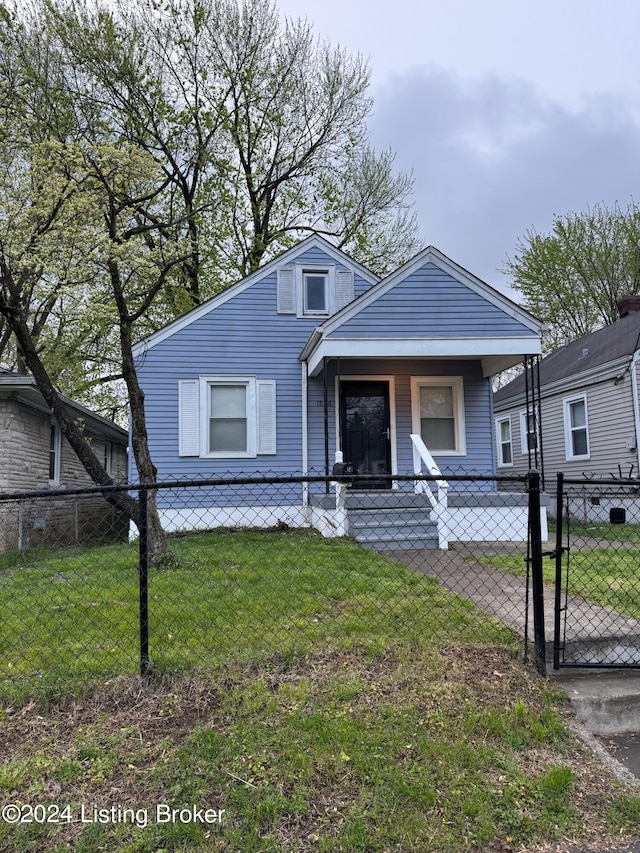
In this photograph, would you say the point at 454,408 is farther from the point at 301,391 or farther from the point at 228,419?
the point at 228,419

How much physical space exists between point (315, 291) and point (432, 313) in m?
2.80

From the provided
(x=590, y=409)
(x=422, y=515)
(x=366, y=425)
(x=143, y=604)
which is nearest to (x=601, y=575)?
→ (x=422, y=515)

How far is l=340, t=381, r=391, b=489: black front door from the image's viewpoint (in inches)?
408

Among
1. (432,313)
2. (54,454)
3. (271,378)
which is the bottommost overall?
(54,454)

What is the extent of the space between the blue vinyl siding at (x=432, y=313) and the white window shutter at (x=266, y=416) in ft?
7.34

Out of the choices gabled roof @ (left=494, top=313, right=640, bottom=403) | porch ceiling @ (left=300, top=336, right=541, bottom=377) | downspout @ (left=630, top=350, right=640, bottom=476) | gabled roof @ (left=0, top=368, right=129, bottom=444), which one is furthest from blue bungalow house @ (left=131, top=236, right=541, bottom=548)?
gabled roof @ (left=494, top=313, right=640, bottom=403)

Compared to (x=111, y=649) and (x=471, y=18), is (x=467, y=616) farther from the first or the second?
(x=471, y=18)

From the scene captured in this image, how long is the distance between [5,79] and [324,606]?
47.7ft

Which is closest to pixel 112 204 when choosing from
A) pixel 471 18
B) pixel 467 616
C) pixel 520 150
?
pixel 467 616

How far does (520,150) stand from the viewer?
2003cm

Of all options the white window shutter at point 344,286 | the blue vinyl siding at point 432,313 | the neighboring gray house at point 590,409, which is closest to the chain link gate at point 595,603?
the neighboring gray house at point 590,409

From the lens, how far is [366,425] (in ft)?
34.2

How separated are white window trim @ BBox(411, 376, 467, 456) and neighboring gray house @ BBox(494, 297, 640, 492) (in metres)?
1.35

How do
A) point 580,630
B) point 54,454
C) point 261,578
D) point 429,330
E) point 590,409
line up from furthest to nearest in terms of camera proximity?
point 590,409 < point 54,454 < point 429,330 < point 261,578 < point 580,630
